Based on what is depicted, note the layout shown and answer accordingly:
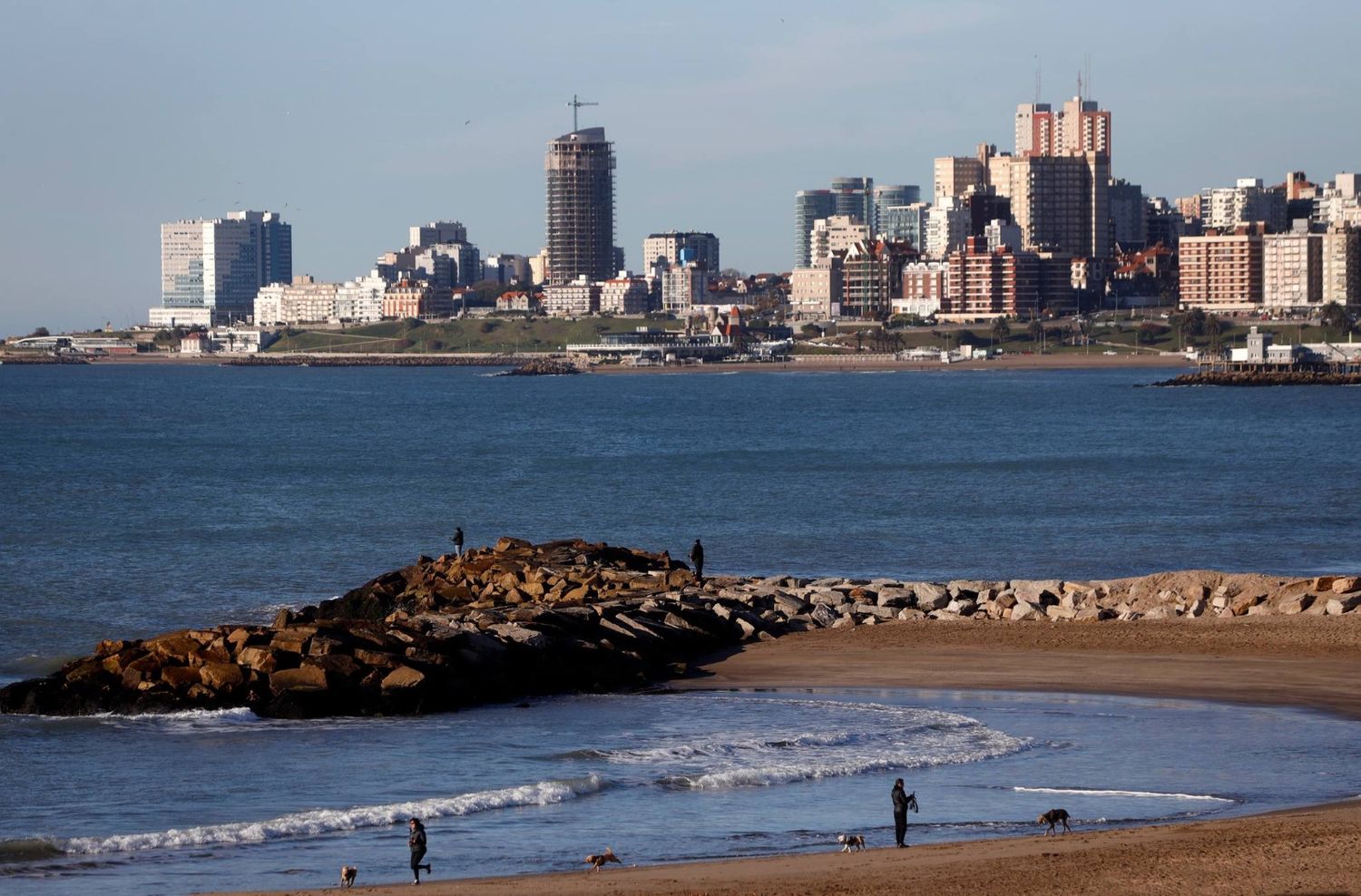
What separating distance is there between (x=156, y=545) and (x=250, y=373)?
161486mm

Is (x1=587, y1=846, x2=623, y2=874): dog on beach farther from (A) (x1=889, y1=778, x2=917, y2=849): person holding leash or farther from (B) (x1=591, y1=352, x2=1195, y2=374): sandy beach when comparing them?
(B) (x1=591, y1=352, x2=1195, y2=374): sandy beach

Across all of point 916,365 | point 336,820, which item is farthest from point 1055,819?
point 916,365

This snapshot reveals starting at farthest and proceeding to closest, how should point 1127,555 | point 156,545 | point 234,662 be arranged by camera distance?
1. point 156,545
2. point 1127,555
3. point 234,662

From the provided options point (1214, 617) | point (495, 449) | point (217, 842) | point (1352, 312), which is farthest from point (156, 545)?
point (1352, 312)

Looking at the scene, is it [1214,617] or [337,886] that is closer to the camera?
[337,886]

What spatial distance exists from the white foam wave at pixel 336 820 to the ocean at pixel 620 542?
0.11 ft

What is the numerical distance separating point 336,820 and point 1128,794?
21.7ft

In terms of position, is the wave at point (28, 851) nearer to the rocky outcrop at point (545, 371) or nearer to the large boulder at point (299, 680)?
the large boulder at point (299, 680)

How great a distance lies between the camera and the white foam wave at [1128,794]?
15641 mm

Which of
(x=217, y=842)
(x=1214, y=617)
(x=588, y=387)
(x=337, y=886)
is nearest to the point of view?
(x=337, y=886)

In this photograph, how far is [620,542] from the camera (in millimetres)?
40094

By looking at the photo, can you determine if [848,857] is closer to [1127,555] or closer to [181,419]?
[1127,555]

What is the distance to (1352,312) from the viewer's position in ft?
641

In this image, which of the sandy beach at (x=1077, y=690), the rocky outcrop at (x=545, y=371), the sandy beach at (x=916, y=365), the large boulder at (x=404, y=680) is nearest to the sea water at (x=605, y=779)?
the large boulder at (x=404, y=680)
